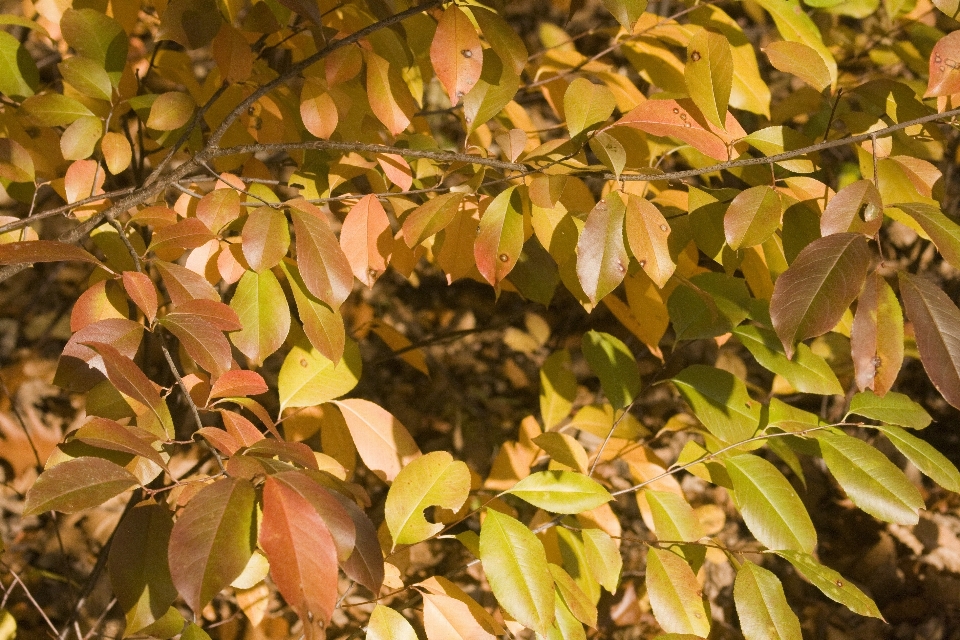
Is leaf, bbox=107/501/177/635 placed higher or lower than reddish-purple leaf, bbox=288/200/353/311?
lower

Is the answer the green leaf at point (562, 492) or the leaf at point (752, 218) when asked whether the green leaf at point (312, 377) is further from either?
the leaf at point (752, 218)

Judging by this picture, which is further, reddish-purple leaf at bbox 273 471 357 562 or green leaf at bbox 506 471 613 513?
green leaf at bbox 506 471 613 513

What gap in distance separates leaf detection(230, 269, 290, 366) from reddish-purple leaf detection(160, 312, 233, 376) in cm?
13

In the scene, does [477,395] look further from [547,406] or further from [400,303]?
[547,406]

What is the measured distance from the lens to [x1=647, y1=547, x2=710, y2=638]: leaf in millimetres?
933

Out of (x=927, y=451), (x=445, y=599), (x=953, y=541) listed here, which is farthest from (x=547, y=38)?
(x=953, y=541)

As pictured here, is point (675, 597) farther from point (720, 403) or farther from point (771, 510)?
point (720, 403)

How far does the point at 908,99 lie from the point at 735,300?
1.19ft

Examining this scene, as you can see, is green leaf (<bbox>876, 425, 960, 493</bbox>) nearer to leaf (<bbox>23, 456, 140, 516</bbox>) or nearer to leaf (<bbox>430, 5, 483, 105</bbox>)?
leaf (<bbox>430, 5, 483, 105</bbox>)

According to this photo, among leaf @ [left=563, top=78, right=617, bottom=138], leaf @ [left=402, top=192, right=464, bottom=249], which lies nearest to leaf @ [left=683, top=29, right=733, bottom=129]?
leaf @ [left=563, top=78, right=617, bottom=138]

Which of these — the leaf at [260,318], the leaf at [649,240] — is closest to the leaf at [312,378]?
the leaf at [260,318]

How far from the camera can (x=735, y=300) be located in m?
1.09

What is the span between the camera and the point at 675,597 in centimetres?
94

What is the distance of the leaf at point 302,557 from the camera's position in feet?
1.81
